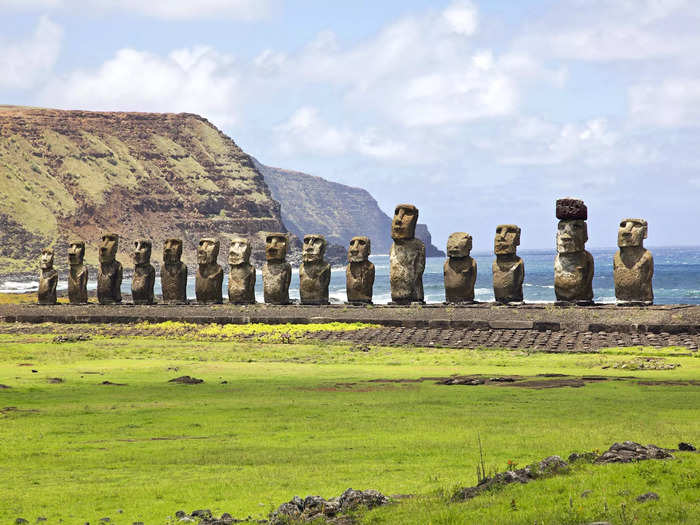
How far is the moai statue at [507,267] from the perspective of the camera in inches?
1109

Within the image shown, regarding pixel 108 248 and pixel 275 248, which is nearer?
pixel 275 248

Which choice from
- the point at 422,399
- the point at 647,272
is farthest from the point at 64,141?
the point at 422,399

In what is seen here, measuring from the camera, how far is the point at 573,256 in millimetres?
26938

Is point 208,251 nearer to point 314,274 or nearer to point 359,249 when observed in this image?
point 314,274

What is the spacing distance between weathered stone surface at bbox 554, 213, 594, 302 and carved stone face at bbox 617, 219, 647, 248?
40.3 inches

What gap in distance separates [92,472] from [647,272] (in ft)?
65.0

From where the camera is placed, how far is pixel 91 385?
1514cm

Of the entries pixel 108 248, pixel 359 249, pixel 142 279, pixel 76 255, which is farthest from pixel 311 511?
pixel 76 255

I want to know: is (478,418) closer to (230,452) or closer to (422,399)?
(422,399)

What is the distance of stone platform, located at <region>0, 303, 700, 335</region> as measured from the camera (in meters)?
23.2

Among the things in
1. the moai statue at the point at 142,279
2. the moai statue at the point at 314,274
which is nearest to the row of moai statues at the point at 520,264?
the moai statue at the point at 314,274

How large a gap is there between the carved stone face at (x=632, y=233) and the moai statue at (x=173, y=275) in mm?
14742

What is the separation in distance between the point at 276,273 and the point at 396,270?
14.0ft

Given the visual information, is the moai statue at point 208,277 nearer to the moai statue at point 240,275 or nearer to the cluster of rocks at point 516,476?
the moai statue at point 240,275
